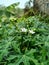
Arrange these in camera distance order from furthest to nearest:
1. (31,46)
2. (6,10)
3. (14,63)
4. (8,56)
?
1. (6,10)
2. (31,46)
3. (8,56)
4. (14,63)

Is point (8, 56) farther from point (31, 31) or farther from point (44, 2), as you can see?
point (44, 2)

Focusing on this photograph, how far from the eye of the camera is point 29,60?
252 cm

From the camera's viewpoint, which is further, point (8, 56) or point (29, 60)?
point (8, 56)

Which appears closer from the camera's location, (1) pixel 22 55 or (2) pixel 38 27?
(1) pixel 22 55

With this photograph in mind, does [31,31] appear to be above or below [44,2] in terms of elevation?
above

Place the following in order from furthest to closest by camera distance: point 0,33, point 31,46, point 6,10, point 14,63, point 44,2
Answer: point 44,2 → point 6,10 → point 0,33 → point 31,46 → point 14,63

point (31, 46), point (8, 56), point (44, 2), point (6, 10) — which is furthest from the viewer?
point (44, 2)

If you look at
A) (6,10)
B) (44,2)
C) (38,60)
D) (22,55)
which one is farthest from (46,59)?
(44,2)

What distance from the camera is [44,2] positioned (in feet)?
18.4

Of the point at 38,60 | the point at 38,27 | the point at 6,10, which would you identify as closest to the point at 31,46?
the point at 38,60

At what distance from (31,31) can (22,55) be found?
0.56m

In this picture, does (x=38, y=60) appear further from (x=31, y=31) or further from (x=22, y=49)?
(x=31, y=31)

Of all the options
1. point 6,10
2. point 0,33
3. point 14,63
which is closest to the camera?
point 14,63

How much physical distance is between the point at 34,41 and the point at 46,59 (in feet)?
→ 1.04
